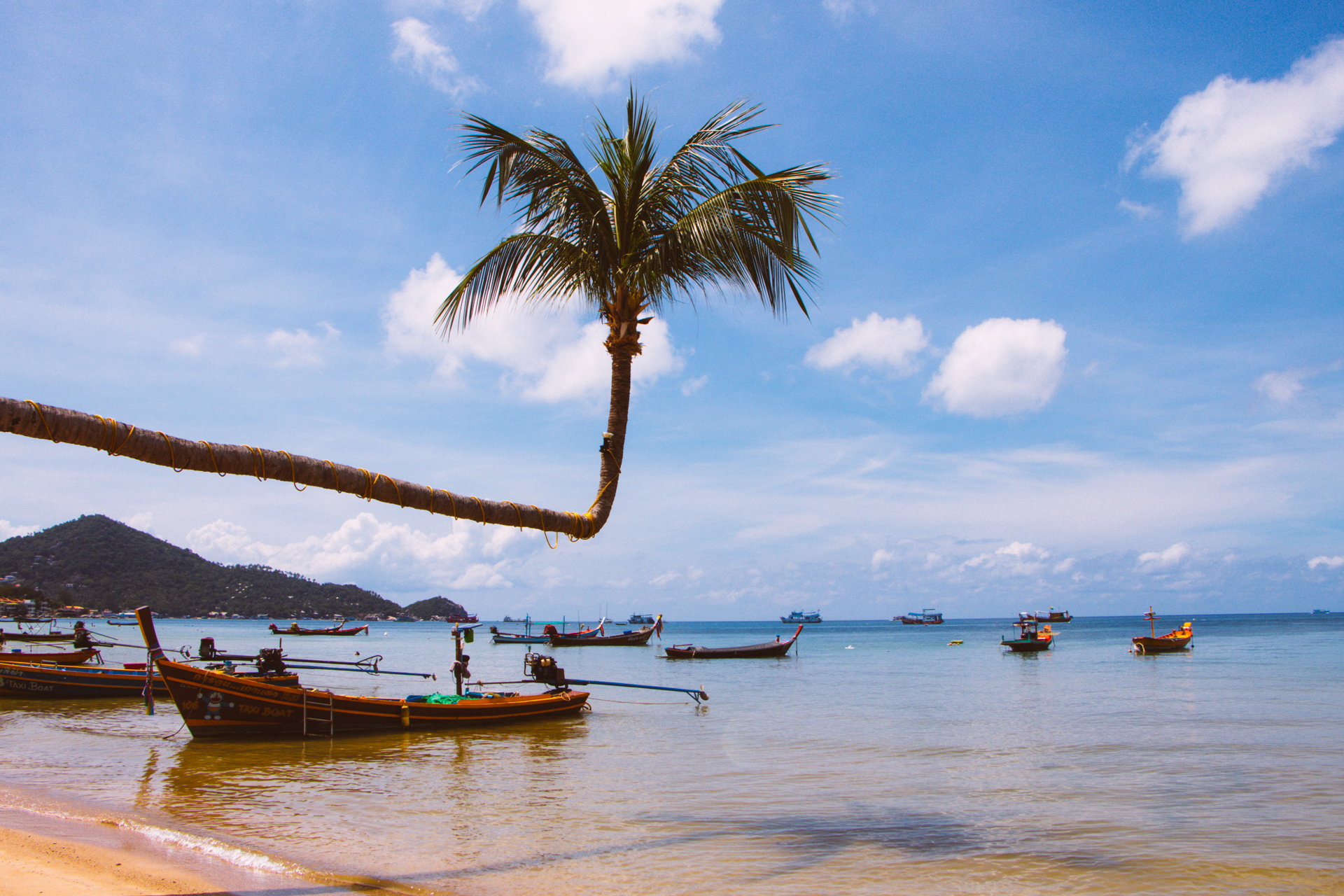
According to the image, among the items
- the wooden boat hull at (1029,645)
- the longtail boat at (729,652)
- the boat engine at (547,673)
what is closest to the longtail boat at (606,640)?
the longtail boat at (729,652)

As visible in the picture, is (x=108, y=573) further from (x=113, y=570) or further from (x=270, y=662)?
(x=270, y=662)

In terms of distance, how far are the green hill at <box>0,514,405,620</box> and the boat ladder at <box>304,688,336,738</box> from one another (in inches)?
3953

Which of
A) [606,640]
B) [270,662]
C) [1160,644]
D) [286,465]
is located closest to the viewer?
[286,465]

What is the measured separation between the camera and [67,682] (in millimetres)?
22953

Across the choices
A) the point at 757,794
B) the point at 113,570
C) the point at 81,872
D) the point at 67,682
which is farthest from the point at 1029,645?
the point at 113,570

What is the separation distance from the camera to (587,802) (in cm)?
1256

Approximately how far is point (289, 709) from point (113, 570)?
5015 inches

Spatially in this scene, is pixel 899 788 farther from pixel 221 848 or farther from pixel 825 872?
pixel 221 848

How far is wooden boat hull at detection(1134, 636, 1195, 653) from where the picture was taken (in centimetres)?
5116

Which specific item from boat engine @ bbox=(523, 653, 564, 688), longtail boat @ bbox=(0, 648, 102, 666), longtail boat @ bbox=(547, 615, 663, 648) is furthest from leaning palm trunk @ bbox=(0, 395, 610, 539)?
longtail boat @ bbox=(547, 615, 663, 648)

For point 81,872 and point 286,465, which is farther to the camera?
point 81,872

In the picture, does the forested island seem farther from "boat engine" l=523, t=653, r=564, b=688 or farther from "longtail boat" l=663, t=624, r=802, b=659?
"boat engine" l=523, t=653, r=564, b=688

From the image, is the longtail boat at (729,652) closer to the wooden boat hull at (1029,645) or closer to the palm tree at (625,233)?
the wooden boat hull at (1029,645)

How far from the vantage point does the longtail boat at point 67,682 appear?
22.9 metres
